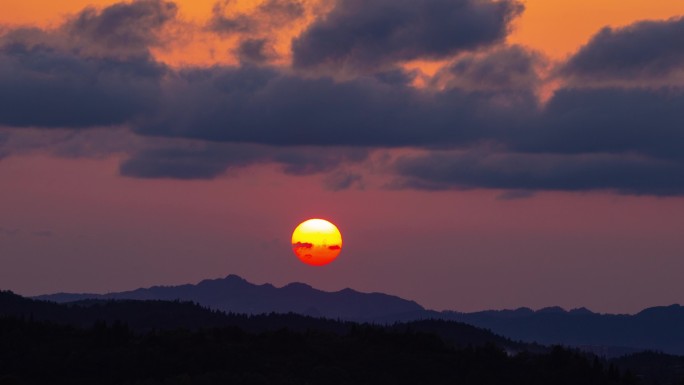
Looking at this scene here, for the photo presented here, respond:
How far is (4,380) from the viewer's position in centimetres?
17462
